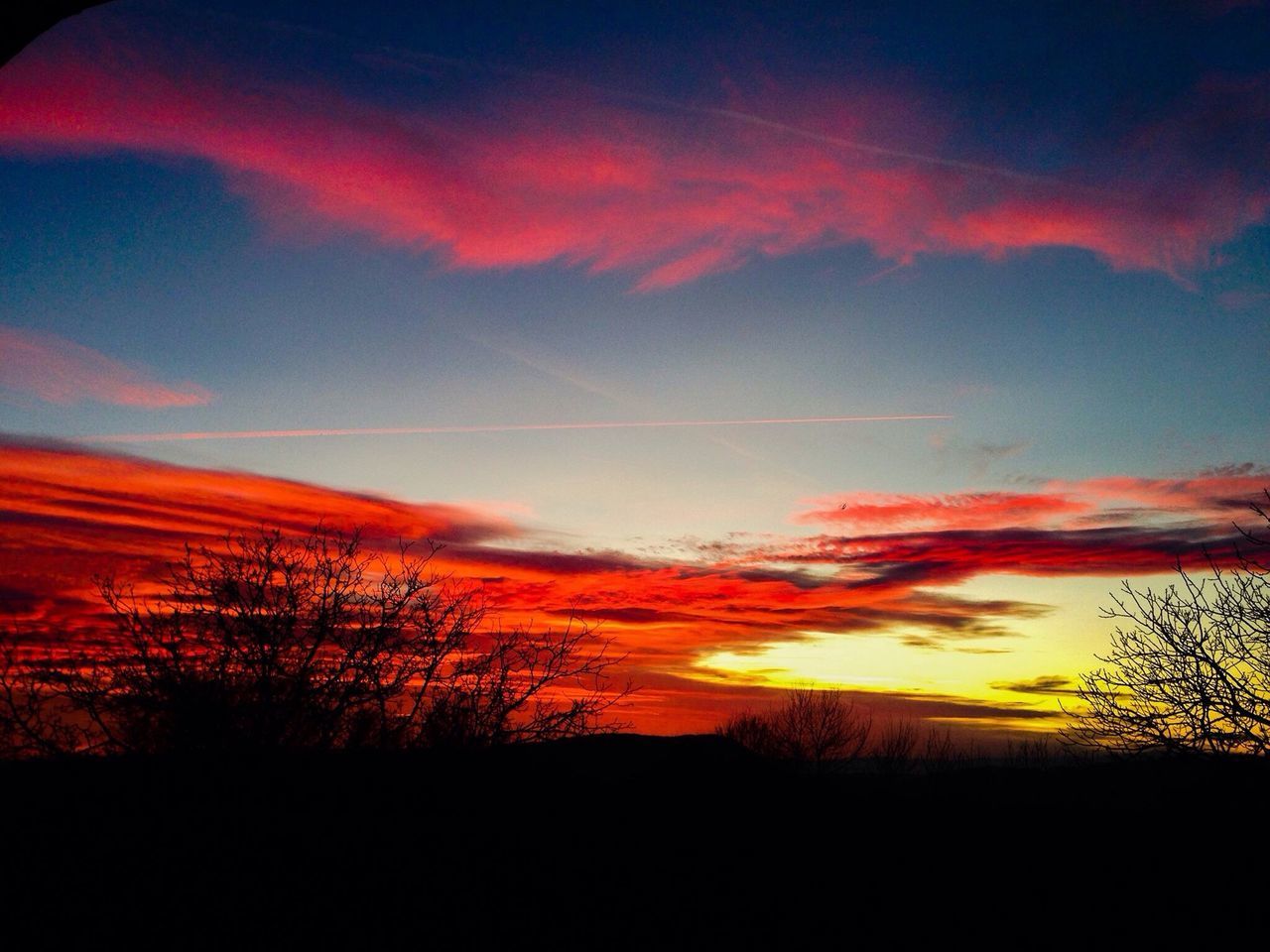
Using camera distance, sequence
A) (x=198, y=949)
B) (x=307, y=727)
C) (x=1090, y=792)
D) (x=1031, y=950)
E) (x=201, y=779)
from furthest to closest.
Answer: (x=1090, y=792), (x=307, y=727), (x=201, y=779), (x=1031, y=950), (x=198, y=949)

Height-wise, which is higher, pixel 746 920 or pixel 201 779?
pixel 201 779

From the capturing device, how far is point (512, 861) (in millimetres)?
9016

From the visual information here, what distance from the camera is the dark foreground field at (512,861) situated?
25.1ft

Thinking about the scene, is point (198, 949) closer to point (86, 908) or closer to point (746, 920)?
point (86, 908)

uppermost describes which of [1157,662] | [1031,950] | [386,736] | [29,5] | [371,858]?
[29,5]

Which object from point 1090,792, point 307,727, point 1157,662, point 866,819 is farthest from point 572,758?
point 1090,792

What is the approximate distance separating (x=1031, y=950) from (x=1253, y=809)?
1029 cm

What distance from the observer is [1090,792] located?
21.2 m

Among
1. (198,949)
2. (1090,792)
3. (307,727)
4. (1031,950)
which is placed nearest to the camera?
(198,949)

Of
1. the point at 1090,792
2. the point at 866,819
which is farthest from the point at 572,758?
the point at 1090,792

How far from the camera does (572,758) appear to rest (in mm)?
14094

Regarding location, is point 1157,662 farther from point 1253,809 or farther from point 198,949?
point 198,949

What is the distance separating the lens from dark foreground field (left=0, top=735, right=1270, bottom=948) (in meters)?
7.66

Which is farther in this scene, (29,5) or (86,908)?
(86,908)
